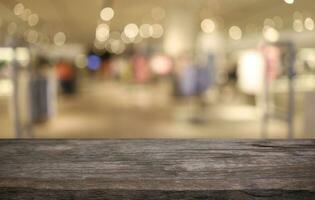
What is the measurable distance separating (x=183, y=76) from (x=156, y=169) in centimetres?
1107

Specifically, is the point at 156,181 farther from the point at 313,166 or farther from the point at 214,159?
the point at 313,166

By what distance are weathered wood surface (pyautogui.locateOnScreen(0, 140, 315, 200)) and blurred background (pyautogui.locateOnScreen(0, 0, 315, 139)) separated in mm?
2886

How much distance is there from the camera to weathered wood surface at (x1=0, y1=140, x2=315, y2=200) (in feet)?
5.17

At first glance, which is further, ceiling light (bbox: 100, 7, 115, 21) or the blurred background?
ceiling light (bbox: 100, 7, 115, 21)

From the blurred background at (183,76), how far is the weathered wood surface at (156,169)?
289cm

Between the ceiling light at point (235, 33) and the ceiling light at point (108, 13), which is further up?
the ceiling light at point (235, 33)

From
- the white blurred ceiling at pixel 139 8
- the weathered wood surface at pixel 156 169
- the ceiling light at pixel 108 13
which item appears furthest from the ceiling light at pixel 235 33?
the weathered wood surface at pixel 156 169

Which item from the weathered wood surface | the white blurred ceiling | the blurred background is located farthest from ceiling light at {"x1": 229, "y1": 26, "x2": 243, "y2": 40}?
the weathered wood surface

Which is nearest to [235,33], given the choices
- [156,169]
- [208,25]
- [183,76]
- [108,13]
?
[208,25]

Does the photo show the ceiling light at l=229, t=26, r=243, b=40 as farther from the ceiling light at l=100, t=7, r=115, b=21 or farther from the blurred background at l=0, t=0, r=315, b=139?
the ceiling light at l=100, t=7, r=115, b=21

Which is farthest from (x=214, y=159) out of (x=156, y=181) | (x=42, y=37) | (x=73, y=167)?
(x=42, y=37)

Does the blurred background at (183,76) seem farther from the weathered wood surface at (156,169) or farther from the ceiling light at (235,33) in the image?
the weathered wood surface at (156,169)

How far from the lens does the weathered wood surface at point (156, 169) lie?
1.58 meters

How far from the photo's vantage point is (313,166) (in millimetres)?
1726
